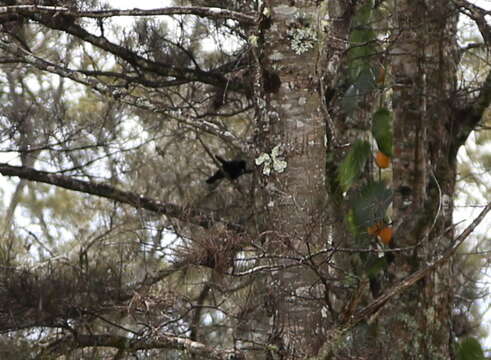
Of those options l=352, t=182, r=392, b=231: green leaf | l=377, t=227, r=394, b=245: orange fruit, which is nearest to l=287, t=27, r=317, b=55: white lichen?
l=352, t=182, r=392, b=231: green leaf

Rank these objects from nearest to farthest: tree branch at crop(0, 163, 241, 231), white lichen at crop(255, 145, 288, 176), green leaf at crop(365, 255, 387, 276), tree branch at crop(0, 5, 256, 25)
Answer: white lichen at crop(255, 145, 288, 176)
tree branch at crop(0, 5, 256, 25)
green leaf at crop(365, 255, 387, 276)
tree branch at crop(0, 163, 241, 231)

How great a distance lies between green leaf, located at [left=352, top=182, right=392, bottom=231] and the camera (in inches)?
157

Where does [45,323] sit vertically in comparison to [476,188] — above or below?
below

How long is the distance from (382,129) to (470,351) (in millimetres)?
1058

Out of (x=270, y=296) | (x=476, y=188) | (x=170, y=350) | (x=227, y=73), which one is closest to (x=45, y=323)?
(x=170, y=350)

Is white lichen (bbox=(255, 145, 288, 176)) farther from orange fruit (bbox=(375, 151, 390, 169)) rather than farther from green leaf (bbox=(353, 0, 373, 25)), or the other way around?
green leaf (bbox=(353, 0, 373, 25))

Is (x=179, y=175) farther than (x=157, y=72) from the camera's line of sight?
Yes

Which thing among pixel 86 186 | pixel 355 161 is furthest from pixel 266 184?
pixel 86 186

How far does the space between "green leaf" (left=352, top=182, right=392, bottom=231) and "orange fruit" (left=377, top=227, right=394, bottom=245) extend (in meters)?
0.54

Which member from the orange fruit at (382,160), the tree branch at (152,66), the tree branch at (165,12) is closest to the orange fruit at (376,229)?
the orange fruit at (382,160)

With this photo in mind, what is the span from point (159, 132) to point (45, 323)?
2.97 meters

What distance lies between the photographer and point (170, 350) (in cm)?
434

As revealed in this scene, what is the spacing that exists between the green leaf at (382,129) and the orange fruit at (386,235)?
1.34 ft

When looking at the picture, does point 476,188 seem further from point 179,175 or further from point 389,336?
point 389,336
